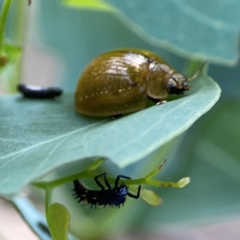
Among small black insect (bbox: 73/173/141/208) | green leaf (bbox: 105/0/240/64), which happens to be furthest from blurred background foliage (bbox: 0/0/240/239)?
small black insect (bbox: 73/173/141/208)

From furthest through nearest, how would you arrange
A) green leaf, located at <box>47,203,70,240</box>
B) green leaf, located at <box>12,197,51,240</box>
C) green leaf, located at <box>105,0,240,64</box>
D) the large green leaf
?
1. green leaf, located at <box>105,0,240,64</box>
2. green leaf, located at <box>12,197,51,240</box>
3. green leaf, located at <box>47,203,70,240</box>
4. the large green leaf

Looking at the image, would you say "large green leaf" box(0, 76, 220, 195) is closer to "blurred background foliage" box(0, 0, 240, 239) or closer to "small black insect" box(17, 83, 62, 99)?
"small black insect" box(17, 83, 62, 99)

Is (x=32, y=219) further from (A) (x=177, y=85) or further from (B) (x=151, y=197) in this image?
(A) (x=177, y=85)

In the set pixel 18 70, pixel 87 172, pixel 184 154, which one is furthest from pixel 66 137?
pixel 184 154

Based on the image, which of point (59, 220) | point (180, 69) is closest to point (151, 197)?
point (59, 220)

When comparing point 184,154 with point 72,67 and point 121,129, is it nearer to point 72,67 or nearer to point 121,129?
point 72,67

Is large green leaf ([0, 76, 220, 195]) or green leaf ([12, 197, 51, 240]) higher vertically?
large green leaf ([0, 76, 220, 195])

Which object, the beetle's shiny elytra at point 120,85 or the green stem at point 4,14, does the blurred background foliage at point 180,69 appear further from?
the green stem at point 4,14
